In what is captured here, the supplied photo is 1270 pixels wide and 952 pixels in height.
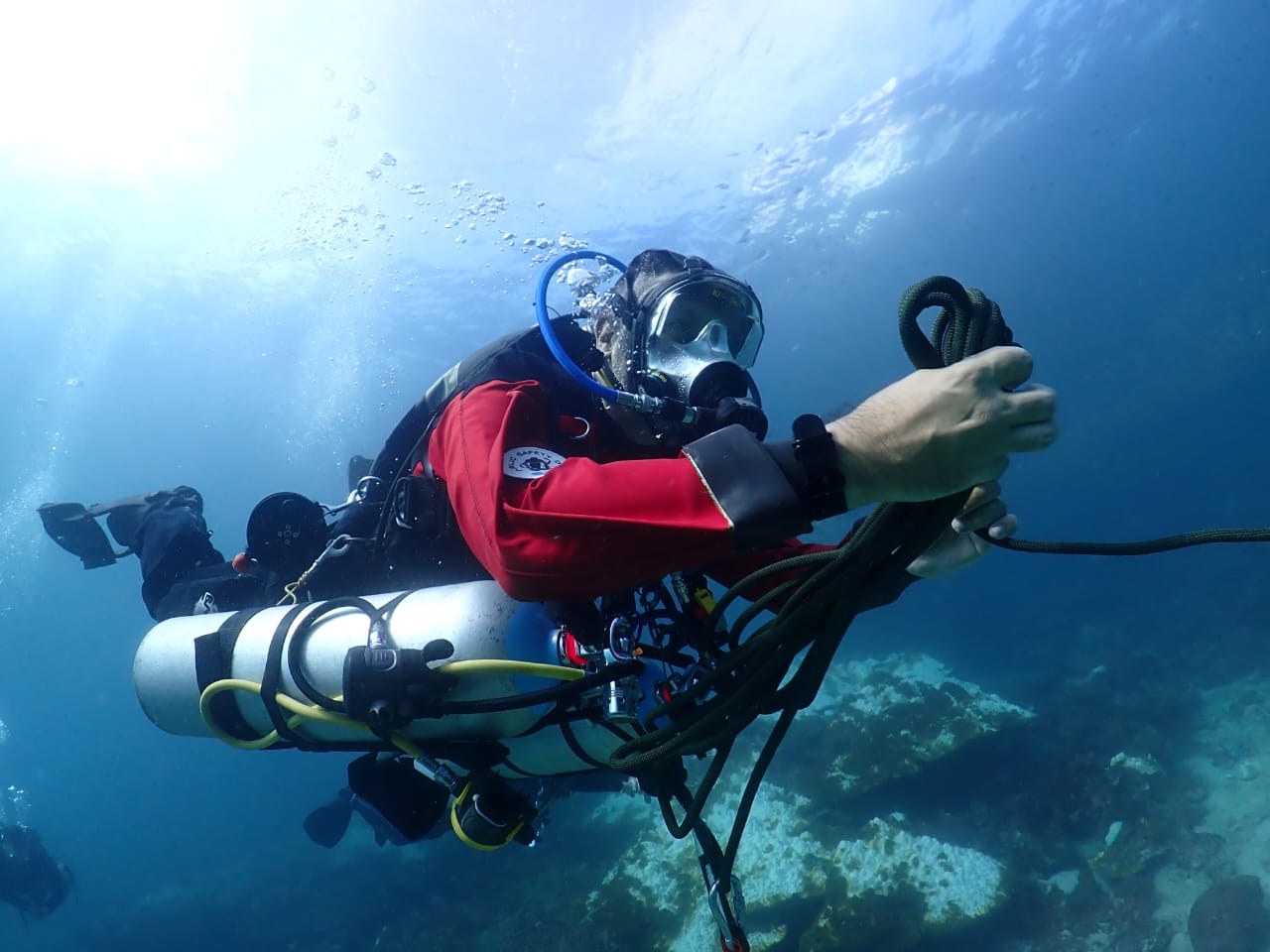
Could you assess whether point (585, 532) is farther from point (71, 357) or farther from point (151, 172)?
point (71, 357)

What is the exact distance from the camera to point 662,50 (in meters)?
18.3

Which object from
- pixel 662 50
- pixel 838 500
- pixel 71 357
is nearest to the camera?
pixel 838 500

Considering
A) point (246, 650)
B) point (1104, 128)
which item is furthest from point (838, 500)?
point (1104, 128)

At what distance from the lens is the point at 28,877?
16484 mm

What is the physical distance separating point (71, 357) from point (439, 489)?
52612 mm

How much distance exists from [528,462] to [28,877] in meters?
24.4

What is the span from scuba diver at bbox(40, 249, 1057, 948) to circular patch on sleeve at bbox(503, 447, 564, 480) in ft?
0.05

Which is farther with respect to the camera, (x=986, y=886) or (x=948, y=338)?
(x=986, y=886)

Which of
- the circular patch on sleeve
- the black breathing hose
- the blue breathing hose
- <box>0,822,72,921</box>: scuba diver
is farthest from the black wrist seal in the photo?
<box>0,822,72,921</box>: scuba diver

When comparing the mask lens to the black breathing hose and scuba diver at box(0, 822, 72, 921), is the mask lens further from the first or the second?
scuba diver at box(0, 822, 72, 921)

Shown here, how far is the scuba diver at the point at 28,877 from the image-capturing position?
16266mm

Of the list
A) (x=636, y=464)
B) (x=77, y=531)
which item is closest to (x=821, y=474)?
(x=636, y=464)

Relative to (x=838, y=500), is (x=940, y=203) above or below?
above

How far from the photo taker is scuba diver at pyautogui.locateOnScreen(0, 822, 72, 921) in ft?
53.4
